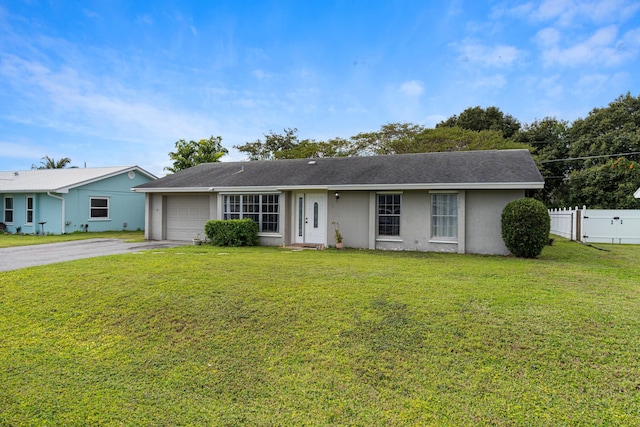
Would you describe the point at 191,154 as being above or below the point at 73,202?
above

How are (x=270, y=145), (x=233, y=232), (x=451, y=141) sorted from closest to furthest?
1. (x=233, y=232)
2. (x=451, y=141)
3. (x=270, y=145)

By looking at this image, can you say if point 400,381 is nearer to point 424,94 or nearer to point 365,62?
point 365,62

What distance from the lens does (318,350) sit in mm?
4102

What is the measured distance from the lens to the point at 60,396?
11.0ft

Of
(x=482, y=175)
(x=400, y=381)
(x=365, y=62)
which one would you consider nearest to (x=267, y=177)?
(x=365, y=62)

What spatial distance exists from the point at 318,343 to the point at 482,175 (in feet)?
30.7

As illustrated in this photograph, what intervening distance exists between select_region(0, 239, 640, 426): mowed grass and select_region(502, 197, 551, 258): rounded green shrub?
9.72 ft

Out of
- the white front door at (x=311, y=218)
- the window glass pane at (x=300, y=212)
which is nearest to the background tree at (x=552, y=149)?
the white front door at (x=311, y=218)

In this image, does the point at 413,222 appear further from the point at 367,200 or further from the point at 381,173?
the point at 381,173

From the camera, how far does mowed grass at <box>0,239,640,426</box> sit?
3107 millimetres

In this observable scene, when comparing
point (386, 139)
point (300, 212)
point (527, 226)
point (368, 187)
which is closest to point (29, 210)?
point (300, 212)

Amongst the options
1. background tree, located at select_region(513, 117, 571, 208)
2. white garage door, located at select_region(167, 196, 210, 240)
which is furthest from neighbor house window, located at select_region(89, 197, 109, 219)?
background tree, located at select_region(513, 117, 571, 208)

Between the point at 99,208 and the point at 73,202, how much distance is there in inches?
58.2

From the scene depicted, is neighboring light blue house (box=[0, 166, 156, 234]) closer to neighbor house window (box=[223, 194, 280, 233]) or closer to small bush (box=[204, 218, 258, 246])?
neighbor house window (box=[223, 194, 280, 233])
